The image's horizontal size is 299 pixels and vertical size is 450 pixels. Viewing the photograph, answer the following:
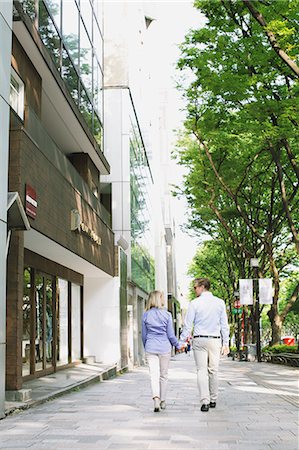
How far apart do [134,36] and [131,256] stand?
10519mm

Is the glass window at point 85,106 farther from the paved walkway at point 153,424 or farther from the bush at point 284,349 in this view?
the bush at point 284,349

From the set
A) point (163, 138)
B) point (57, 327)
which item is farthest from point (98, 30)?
point (163, 138)

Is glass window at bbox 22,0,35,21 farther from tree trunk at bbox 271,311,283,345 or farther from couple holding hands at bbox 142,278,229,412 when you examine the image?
tree trunk at bbox 271,311,283,345

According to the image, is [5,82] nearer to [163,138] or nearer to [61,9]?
[61,9]

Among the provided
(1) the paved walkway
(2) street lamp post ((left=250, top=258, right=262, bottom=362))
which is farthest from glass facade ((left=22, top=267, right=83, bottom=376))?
(2) street lamp post ((left=250, top=258, right=262, bottom=362))

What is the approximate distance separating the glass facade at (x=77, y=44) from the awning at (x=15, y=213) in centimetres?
412

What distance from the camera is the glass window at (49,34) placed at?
13.6 m

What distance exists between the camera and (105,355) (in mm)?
22203

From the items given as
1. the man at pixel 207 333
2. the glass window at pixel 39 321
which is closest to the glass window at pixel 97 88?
the glass window at pixel 39 321

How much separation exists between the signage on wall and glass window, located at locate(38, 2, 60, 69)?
3.37 metres

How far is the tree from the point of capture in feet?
53.1

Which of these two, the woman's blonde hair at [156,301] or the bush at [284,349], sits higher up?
the woman's blonde hair at [156,301]

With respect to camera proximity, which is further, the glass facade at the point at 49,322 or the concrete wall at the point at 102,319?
the concrete wall at the point at 102,319

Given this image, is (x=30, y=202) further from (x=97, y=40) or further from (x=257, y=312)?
(x=257, y=312)
